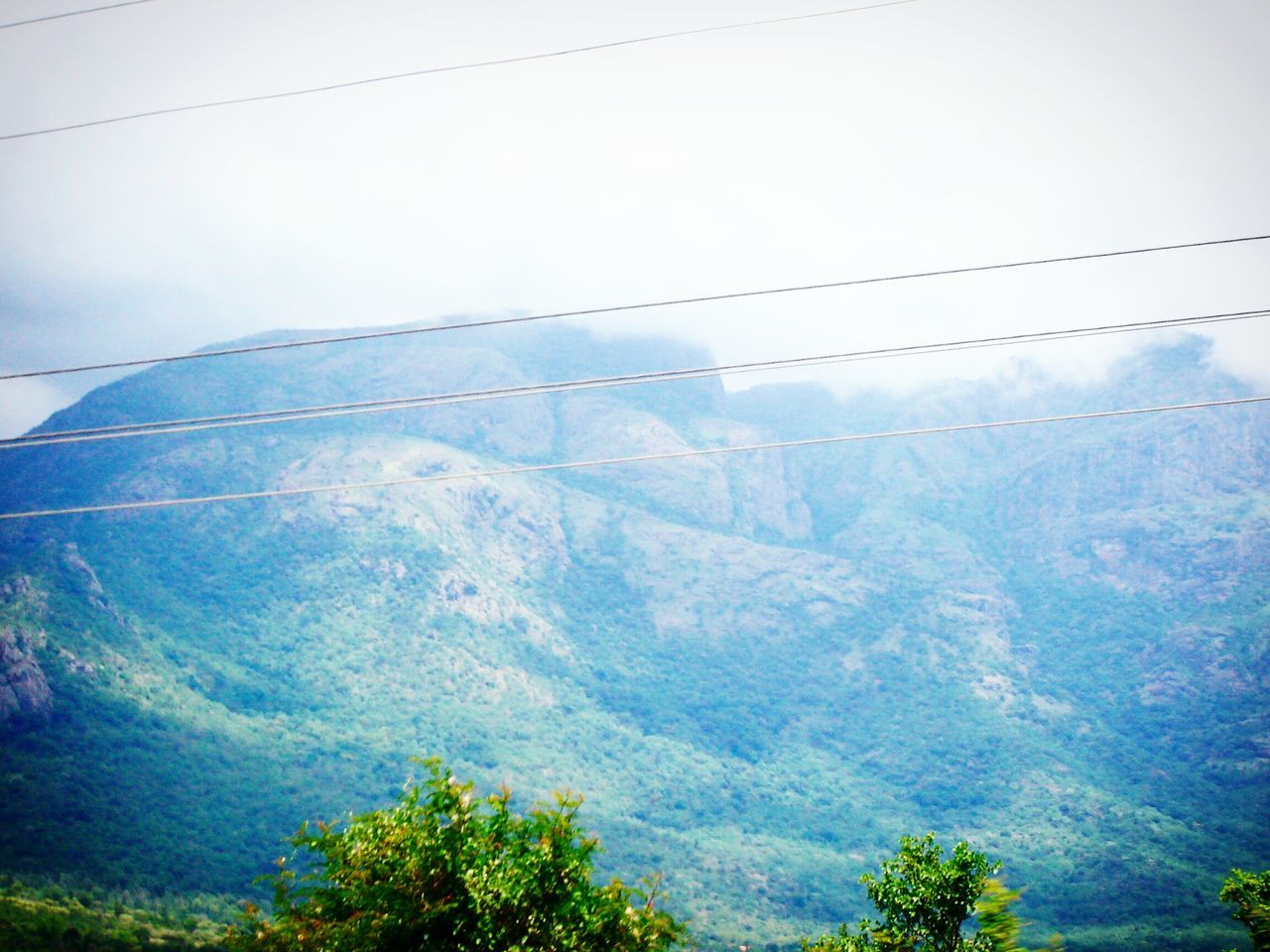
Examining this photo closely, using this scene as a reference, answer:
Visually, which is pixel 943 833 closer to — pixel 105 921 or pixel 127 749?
pixel 105 921

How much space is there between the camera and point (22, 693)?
120375 mm

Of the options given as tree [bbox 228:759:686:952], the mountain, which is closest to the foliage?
the mountain

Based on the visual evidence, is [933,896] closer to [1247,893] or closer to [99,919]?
[1247,893]

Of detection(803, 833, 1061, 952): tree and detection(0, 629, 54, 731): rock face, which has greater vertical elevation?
detection(0, 629, 54, 731): rock face

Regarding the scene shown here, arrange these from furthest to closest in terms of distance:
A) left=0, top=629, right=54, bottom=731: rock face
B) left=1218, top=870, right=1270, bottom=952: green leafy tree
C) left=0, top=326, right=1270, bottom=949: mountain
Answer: left=0, top=629, right=54, bottom=731: rock face → left=0, top=326, right=1270, bottom=949: mountain → left=1218, top=870, right=1270, bottom=952: green leafy tree

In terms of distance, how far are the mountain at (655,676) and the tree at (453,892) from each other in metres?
89.3

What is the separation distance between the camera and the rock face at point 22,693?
4658 inches

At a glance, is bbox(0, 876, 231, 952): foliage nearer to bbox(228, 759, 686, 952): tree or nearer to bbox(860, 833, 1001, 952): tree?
bbox(860, 833, 1001, 952): tree

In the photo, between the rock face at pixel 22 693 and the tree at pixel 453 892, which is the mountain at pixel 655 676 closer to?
the rock face at pixel 22 693

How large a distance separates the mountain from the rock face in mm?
434

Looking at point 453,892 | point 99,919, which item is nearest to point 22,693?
point 99,919

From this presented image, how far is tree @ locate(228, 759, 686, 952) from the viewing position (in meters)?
11.0

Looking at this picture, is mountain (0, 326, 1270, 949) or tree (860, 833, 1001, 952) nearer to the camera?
tree (860, 833, 1001, 952)

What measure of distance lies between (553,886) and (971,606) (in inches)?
7312
